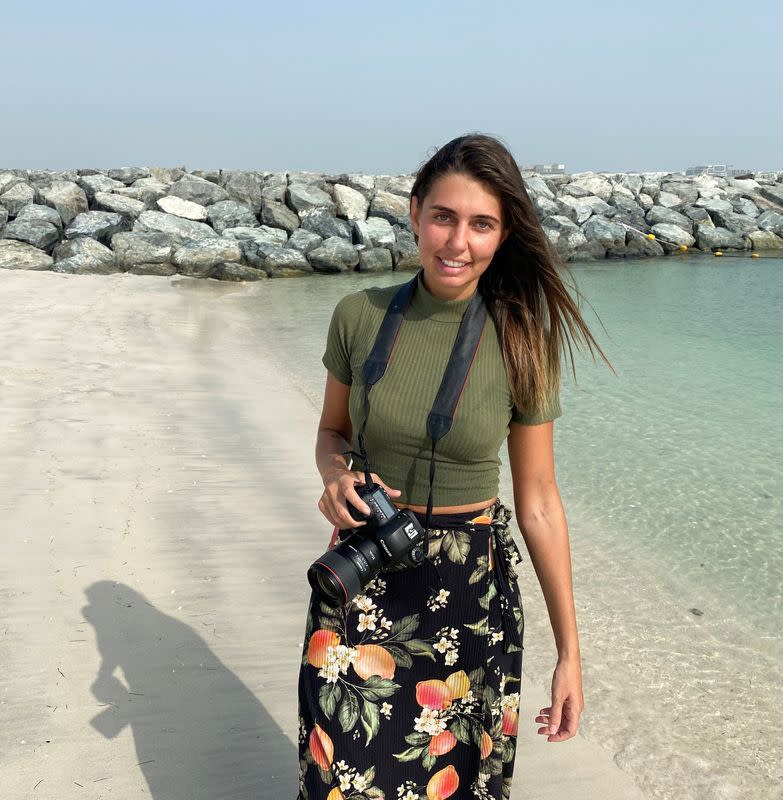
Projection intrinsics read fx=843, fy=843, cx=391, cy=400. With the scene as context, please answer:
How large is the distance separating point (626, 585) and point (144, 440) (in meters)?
3.39

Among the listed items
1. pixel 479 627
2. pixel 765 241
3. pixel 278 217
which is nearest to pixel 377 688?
pixel 479 627

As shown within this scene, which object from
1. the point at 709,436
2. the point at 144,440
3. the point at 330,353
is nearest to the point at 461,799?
the point at 330,353

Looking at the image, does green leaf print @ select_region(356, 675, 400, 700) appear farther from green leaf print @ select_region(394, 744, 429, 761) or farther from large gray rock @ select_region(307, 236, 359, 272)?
large gray rock @ select_region(307, 236, 359, 272)

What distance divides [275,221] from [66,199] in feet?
15.3

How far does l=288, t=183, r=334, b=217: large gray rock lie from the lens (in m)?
20.9

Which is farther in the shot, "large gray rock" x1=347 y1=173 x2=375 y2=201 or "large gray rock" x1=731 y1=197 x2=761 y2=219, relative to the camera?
"large gray rock" x1=731 y1=197 x2=761 y2=219

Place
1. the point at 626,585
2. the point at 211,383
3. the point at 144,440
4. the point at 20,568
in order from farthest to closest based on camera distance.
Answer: the point at 211,383 < the point at 144,440 < the point at 626,585 < the point at 20,568

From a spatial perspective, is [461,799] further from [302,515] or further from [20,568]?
[302,515]

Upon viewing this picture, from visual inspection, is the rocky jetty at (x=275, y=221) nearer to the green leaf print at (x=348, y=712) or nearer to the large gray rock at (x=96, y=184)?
the large gray rock at (x=96, y=184)

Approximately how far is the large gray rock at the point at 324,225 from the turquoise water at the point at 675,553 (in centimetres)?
854

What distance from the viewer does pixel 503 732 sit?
1.70 m

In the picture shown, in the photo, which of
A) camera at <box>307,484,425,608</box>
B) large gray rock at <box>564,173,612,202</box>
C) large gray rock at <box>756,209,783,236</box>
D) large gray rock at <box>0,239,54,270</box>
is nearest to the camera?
camera at <box>307,484,425,608</box>

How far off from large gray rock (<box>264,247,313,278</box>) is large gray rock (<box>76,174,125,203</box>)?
500 cm

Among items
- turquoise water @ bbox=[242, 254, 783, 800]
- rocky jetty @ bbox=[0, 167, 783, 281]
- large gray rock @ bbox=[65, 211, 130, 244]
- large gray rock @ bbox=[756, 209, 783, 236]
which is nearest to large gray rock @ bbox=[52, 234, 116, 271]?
rocky jetty @ bbox=[0, 167, 783, 281]
